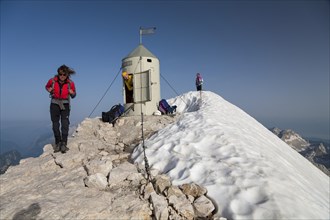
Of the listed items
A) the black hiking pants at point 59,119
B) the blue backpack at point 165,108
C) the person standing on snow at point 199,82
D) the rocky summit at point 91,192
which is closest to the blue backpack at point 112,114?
the blue backpack at point 165,108

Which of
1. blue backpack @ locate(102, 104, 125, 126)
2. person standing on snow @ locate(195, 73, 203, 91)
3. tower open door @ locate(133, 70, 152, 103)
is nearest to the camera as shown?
blue backpack @ locate(102, 104, 125, 126)

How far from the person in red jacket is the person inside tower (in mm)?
6560

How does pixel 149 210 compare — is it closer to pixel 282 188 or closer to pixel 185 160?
pixel 185 160

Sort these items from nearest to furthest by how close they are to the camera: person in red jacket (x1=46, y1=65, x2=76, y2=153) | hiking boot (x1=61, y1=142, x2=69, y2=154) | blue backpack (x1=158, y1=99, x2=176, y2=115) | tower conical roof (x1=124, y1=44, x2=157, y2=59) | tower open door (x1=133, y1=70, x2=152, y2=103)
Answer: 1. person in red jacket (x1=46, y1=65, x2=76, y2=153)
2. hiking boot (x1=61, y1=142, x2=69, y2=154)
3. tower open door (x1=133, y1=70, x2=152, y2=103)
4. blue backpack (x1=158, y1=99, x2=176, y2=115)
5. tower conical roof (x1=124, y1=44, x2=157, y2=59)

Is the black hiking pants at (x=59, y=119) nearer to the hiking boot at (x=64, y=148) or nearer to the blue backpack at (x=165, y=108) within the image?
the hiking boot at (x=64, y=148)

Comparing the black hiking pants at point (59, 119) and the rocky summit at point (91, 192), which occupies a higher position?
the black hiking pants at point (59, 119)

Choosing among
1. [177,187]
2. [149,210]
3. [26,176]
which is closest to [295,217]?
[177,187]

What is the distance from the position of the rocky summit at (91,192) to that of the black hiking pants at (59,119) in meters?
0.75

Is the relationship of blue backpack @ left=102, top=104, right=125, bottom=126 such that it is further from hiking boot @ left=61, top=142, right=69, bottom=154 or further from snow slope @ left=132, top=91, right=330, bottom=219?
hiking boot @ left=61, top=142, right=69, bottom=154

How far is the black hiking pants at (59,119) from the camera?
8.52 m

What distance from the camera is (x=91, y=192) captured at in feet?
18.6

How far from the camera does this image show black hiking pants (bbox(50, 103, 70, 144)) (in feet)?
28.0

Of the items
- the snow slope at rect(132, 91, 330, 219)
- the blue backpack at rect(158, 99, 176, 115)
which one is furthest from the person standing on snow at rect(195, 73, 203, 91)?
the snow slope at rect(132, 91, 330, 219)

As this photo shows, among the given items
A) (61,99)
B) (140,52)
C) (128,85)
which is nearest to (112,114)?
(128,85)
